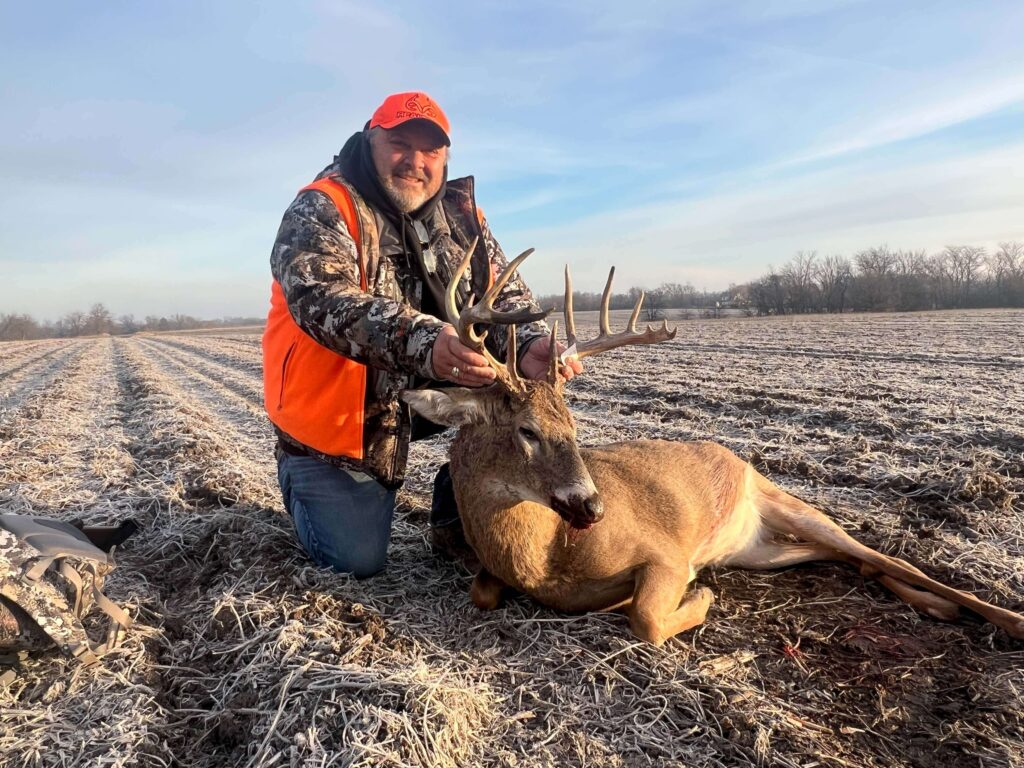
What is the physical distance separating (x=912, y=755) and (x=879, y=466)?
3.58 m

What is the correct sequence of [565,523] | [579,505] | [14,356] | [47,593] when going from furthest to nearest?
[14,356] → [565,523] → [579,505] → [47,593]

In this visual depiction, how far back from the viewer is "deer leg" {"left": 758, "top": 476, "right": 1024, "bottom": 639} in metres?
3.19

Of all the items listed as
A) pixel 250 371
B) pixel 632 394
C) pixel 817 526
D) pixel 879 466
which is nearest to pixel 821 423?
pixel 879 466

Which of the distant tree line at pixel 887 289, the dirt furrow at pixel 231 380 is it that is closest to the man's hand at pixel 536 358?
the dirt furrow at pixel 231 380

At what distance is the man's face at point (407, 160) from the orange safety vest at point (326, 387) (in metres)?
0.28

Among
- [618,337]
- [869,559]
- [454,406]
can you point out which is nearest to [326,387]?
[454,406]

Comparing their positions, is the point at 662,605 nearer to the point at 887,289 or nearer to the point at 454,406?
the point at 454,406

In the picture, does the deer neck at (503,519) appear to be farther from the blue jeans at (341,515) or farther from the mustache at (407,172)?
the mustache at (407,172)

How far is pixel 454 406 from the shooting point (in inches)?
129

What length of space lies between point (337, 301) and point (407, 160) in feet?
3.68

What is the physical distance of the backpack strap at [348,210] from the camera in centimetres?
380

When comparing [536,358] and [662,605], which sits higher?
[536,358]

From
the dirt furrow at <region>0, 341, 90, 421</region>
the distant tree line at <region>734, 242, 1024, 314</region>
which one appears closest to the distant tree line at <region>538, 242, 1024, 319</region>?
the distant tree line at <region>734, 242, 1024, 314</region>

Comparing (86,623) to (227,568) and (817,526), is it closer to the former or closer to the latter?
(227,568)
